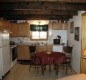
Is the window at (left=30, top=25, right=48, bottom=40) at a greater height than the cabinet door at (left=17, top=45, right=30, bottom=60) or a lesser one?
greater

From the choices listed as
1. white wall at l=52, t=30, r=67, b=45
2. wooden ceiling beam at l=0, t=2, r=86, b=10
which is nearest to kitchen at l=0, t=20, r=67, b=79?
white wall at l=52, t=30, r=67, b=45

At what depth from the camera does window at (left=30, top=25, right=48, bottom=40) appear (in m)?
10.1

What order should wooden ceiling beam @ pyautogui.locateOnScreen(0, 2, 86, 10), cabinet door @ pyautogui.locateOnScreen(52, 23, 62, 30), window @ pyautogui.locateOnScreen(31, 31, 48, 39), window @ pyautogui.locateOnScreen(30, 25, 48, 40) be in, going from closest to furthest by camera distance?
wooden ceiling beam @ pyautogui.locateOnScreen(0, 2, 86, 10), cabinet door @ pyautogui.locateOnScreen(52, 23, 62, 30), window @ pyautogui.locateOnScreen(30, 25, 48, 40), window @ pyautogui.locateOnScreen(31, 31, 48, 39)

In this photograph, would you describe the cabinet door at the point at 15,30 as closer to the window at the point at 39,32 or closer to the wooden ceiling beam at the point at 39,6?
the window at the point at 39,32

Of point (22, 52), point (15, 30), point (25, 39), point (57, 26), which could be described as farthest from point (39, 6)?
point (25, 39)

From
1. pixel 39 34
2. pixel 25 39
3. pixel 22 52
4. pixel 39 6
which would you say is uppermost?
pixel 39 6

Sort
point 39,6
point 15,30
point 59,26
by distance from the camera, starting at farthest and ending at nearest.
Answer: point 15,30 → point 59,26 → point 39,6

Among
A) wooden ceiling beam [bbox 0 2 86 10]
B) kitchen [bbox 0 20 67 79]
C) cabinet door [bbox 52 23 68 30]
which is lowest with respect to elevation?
kitchen [bbox 0 20 67 79]

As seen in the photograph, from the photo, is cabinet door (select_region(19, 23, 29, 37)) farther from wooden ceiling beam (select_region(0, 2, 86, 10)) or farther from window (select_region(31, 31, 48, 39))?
wooden ceiling beam (select_region(0, 2, 86, 10))

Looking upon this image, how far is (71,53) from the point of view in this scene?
7.73 metres

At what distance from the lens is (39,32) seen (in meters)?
10.3

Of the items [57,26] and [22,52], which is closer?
[22,52]

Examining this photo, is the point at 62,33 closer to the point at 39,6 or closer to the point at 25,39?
the point at 25,39

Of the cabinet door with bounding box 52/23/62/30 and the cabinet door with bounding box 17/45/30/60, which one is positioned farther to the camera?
the cabinet door with bounding box 52/23/62/30
